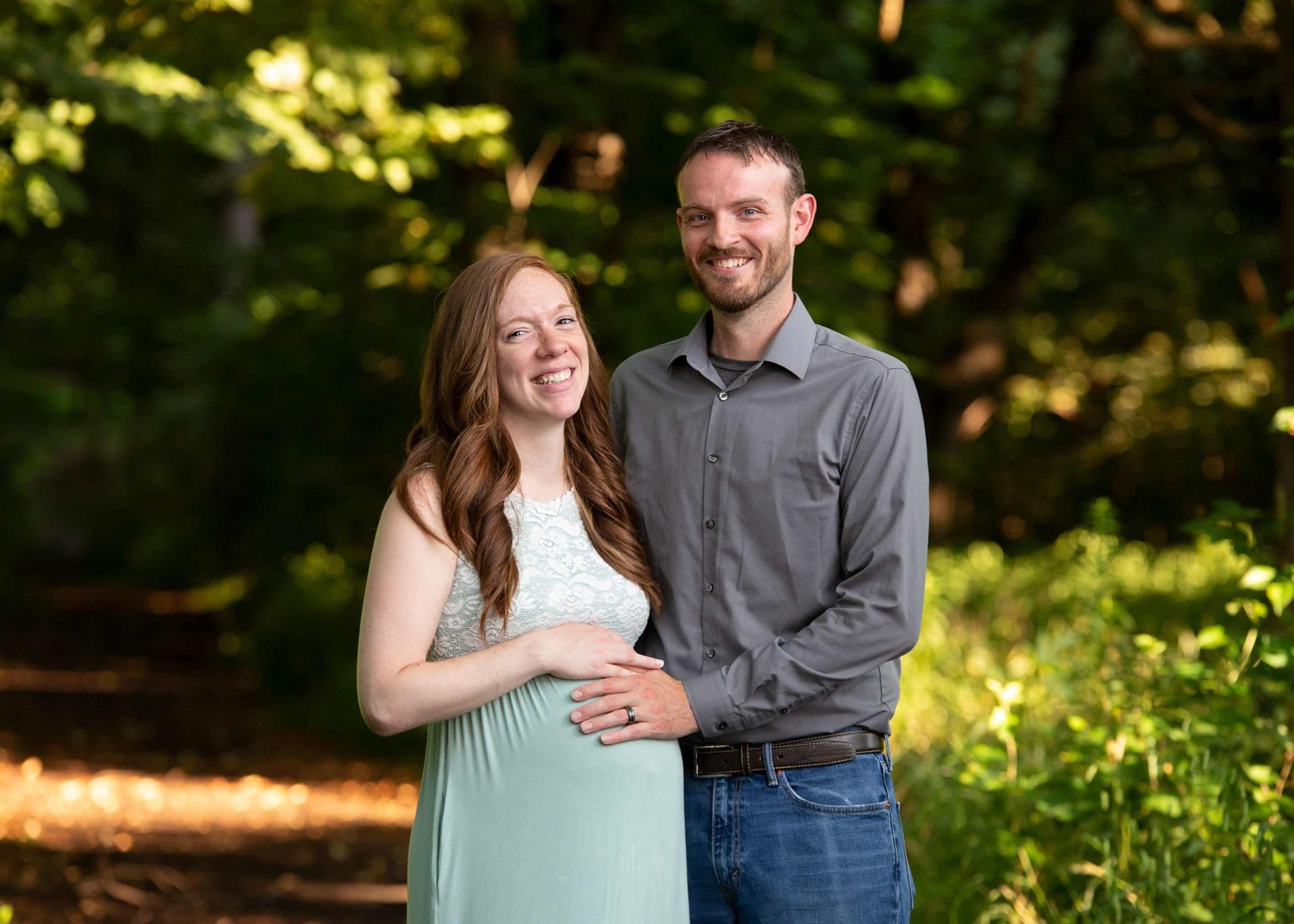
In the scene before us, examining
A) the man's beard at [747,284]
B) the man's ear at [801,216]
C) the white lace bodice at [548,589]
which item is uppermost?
the man's ear at [801,216]

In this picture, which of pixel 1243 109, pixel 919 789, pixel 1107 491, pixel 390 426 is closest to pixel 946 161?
pixel 1243 109

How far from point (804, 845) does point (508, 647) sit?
721 mm

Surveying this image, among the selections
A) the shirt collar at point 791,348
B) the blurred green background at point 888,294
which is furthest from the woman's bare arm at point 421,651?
the blurred green background at point 888,294

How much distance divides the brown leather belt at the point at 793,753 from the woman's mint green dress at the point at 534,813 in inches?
6.2

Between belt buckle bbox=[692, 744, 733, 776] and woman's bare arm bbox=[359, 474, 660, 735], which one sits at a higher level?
woman's bare arm bbox=[359, 474, 660, 735]

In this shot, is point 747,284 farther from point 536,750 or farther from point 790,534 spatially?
point 536,750

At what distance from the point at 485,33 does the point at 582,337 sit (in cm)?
695

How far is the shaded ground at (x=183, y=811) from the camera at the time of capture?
750cm

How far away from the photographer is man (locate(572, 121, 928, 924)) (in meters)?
2.98

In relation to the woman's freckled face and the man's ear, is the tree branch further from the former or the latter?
the woman's freckled face

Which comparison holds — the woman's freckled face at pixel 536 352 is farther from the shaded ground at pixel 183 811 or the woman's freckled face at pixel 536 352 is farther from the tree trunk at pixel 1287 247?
the shaded ground at pixel 183 811

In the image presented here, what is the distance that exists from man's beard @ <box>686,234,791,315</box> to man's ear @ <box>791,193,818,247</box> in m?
0.04

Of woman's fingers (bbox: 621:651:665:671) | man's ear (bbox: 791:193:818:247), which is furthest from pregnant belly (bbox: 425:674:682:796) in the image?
man's ear (bbox: 791:193:818:247)

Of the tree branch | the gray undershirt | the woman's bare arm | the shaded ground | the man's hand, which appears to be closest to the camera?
the woman's bare arm
